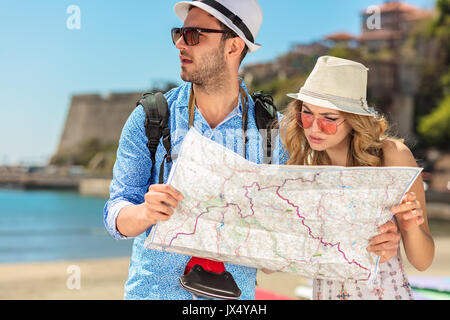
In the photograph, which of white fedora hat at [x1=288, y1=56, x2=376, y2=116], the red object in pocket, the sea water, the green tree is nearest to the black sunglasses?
white fedora hat at [x1=288, y1=56, x2=376, y2=116]

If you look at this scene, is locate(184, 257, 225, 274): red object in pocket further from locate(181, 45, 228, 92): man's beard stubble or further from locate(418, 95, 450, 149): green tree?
locate(418, 95, 450, 149): green tree

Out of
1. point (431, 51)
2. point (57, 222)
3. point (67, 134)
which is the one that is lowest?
point (57, 222)

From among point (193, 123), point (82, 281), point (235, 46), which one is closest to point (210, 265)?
point (193, 123)

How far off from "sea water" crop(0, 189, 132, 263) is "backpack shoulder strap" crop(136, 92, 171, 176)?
51.6 ft

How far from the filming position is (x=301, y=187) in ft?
4.50

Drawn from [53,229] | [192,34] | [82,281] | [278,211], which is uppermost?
[192,34]

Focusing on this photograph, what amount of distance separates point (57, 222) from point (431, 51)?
27662 millimetres

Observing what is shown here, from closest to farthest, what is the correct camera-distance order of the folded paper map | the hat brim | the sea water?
the folded paper map → the hat brim → the sea water

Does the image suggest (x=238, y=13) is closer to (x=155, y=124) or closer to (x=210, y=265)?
(x=155, y=124)

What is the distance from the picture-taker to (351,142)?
161cm

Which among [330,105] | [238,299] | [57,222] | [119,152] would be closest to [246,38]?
[330,105]

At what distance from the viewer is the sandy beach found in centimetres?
562

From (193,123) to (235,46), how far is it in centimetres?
26
